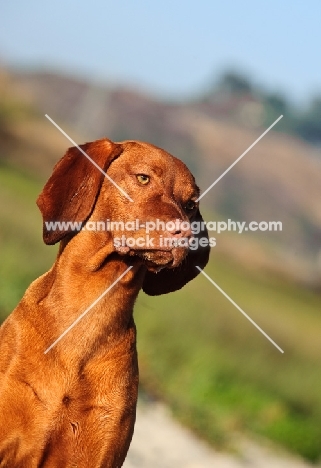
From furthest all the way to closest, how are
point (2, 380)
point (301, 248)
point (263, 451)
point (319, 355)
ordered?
point (301, 248) < point (319, 355) < point (263, 451) < point (2, 380)

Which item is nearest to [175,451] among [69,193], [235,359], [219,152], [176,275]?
[235,359]

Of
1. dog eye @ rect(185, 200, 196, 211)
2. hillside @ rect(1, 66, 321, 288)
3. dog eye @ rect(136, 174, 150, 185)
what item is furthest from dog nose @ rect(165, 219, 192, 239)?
hillside @ rect(1, 66, 321, 288)

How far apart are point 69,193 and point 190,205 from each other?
64 centimetres

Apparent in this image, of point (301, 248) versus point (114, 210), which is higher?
point (114, 210)

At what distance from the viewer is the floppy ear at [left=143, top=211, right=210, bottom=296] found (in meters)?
6.50

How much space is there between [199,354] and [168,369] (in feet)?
2.77

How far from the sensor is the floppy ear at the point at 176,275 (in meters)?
6.50

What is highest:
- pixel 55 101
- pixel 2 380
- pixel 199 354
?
pixel 2 380

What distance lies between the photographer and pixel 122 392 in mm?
5859

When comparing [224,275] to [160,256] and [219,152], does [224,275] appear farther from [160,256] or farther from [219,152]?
[160,256]

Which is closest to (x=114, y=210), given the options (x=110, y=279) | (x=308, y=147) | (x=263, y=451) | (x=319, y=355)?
(x=110, y=279)

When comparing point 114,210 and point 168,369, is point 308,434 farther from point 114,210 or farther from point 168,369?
point 114,210

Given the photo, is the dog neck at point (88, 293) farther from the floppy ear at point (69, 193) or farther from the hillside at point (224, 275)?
the hillside at point (224, 275)

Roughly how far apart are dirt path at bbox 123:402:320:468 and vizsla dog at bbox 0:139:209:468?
126 inches
